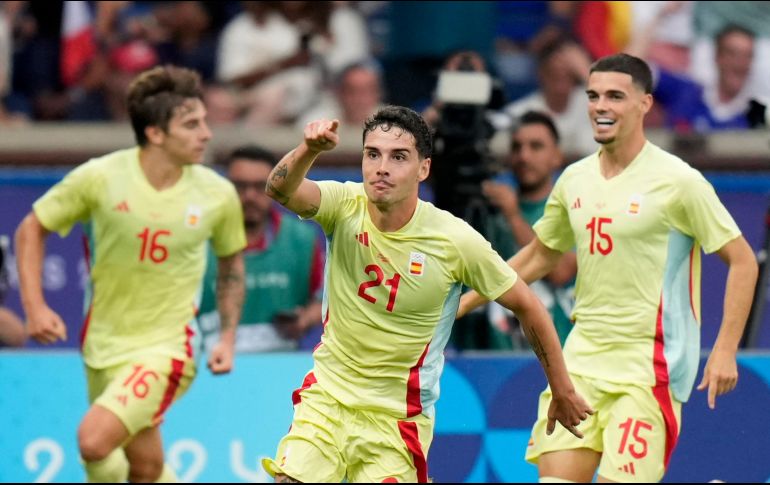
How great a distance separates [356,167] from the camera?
10977mm

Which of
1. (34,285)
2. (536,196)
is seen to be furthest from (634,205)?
(34,285)

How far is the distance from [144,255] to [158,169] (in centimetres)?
53

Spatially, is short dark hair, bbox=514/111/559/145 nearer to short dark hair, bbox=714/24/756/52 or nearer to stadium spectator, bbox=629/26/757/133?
stadium spectator, bbox=629/26/757/133

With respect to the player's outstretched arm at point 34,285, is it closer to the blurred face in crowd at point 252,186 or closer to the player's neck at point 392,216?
the blurred face in crowd at point 252,186

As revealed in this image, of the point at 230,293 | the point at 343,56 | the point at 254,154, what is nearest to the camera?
the point at 230,293

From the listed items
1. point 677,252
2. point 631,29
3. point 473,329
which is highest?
point 631,29

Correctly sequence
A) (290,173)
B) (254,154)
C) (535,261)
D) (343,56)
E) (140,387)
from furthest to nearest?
(343,56) < (254,154) < (140,387) < (535,261) < (290,173)

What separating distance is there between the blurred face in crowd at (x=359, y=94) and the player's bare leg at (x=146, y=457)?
3.52 metres

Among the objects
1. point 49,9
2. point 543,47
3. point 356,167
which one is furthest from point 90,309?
point 543,47

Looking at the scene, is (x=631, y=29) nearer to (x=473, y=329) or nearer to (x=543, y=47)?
(x=543, y=47)

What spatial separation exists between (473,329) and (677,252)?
2.70 meters

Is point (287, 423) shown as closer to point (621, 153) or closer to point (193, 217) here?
point (193, 217)

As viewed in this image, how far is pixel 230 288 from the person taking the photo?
907 cm

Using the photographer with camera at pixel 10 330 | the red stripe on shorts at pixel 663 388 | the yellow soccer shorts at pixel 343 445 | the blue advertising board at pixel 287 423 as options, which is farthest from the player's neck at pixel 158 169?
Answer: the red stripe on shorts at pixel 663 388
